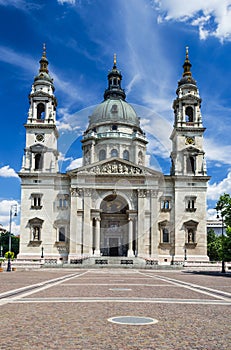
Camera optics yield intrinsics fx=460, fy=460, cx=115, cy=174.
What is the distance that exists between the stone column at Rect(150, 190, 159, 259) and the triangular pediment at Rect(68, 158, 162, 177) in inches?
132

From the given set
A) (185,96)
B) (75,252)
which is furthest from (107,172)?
(185,96)

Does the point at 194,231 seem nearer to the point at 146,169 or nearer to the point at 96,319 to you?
the point at 146,169

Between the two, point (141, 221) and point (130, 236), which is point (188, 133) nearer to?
point (141, 221)

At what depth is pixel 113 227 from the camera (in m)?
73.2

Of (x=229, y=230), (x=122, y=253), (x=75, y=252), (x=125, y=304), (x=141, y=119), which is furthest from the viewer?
(x=141, y=119)

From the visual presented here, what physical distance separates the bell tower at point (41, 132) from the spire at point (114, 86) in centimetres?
2186

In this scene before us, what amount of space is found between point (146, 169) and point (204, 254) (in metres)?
15.2

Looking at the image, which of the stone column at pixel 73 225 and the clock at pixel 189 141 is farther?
the clock at pixel 189 141

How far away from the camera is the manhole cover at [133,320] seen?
9930mm

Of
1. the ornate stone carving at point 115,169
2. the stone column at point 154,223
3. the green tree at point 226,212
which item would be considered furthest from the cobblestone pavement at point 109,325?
the ornate stone carving at point 115,169

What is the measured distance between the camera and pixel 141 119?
8719 cm

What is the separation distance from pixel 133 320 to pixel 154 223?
58.3m

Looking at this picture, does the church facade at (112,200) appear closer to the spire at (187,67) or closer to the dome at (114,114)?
the spire at (187,67)

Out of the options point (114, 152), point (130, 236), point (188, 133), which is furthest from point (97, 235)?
point (188, 133)
